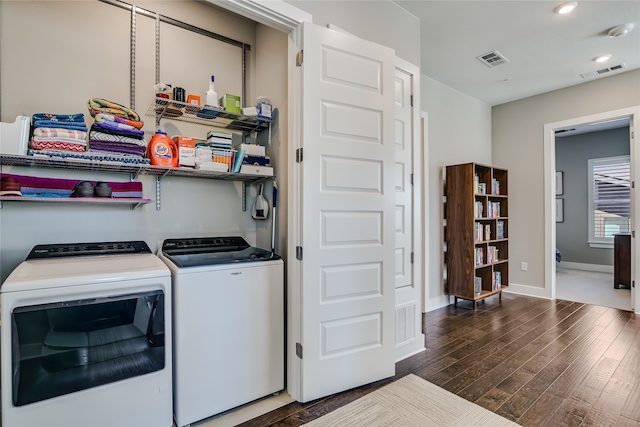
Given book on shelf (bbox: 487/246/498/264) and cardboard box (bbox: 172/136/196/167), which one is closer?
cardboard box (bbox: 172/136/196/167)

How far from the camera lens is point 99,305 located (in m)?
1.51

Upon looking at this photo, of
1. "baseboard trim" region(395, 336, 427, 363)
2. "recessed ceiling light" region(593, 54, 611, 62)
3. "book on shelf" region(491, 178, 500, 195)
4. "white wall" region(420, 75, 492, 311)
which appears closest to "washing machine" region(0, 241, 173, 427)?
"baseboard trim" region(395, 336, 427, 363)

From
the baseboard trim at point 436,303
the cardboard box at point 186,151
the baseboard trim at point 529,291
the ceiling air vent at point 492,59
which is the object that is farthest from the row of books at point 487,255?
the cardboard box at point 186,151

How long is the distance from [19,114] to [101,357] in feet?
4.77

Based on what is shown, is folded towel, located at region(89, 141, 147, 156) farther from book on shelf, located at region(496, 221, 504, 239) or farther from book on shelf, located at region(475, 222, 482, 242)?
book on shelf, located at region(496, 221, 504, 239)

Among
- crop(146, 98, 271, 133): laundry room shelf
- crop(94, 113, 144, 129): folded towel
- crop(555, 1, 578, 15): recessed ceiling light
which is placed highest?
crop(555, 1, 578, 15): recessed ceiling light

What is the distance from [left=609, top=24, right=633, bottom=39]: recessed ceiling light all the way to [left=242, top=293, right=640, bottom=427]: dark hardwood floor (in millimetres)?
2825

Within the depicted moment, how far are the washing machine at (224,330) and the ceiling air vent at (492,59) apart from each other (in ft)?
10.5

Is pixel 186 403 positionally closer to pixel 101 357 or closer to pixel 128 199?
pixel 101 357

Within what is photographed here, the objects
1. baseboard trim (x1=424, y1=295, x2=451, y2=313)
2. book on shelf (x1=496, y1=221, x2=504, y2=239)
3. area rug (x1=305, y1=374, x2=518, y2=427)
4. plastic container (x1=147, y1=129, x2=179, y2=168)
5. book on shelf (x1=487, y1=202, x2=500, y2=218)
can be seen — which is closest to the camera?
area rug (x1=305, y1=374, x2=518, y2=427)

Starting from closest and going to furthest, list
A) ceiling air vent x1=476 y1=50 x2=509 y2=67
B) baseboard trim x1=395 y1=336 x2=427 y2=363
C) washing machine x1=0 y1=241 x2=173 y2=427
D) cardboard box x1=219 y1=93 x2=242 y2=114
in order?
washing machine x1=0 y1=241 x2=173 y2=427 → cardboard box x1=219 y1=93 x2=242 y2=114 → baseboard trim x1=395 y1=336 x2=427 y2=363 → ceiling air vent x1=476 y1=50 x2=509 y2=67

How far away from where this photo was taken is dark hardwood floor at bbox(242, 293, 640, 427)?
1.88 m

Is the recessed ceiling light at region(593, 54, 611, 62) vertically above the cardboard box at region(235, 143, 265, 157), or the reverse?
→ the recessed ceiling light at region(593, 54, 611, 62)

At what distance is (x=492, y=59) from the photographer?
3578 mm
